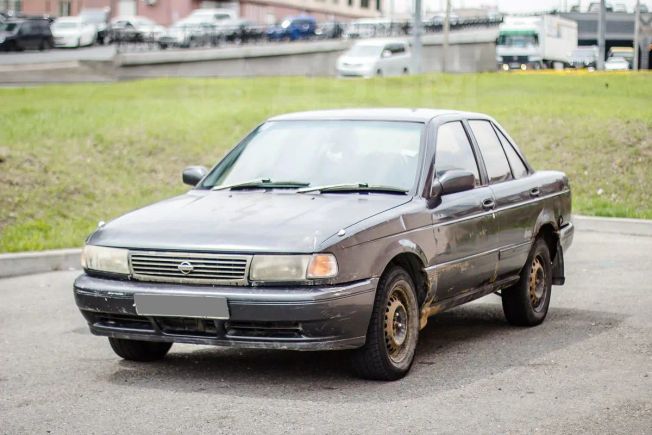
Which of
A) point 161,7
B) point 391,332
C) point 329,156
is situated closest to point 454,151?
point 329,156

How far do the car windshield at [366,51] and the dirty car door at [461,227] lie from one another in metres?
40.0

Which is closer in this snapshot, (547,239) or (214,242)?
(214,242)

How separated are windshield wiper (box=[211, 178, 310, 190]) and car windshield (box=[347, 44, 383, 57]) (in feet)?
133

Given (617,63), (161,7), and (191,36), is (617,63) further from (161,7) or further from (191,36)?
(161,7)

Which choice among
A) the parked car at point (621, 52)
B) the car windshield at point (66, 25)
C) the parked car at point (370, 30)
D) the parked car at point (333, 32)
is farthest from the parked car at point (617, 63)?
the car windshield at point (66, 25)

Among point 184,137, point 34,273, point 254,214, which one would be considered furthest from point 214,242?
point 184,137

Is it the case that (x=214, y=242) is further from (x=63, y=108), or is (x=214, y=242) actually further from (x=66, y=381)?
(x=63, y=108)

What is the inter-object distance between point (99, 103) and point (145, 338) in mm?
18135

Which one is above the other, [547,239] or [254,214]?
[254,214]

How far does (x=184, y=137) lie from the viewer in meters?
20.4

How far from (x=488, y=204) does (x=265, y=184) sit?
5.05 ft

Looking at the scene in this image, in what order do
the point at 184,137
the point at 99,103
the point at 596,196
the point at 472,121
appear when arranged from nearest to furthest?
1. the point at 472,121
2. the point at 596,196
3. the point at 184,137
4. the point at 99,103

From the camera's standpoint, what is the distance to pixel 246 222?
689 centimetres

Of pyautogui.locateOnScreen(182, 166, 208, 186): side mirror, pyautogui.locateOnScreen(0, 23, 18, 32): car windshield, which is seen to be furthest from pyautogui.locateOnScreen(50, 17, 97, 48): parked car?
pyautogui.locateOnScreen(182, 166, 208, 186): side mirror
